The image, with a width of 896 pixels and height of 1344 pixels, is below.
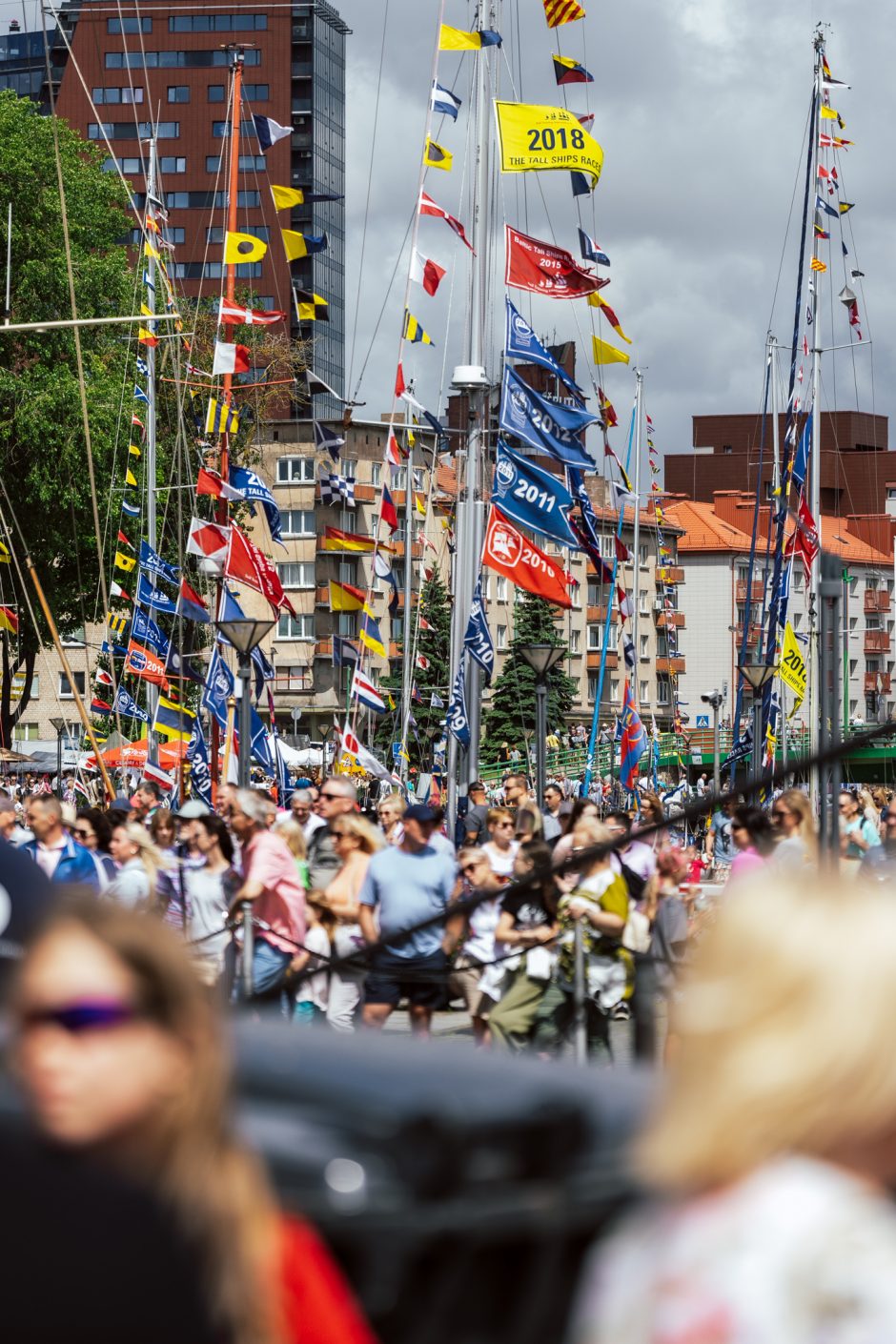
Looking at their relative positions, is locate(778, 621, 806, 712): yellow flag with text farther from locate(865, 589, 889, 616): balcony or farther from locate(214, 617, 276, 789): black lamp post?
locate(865, 589, 889, 616): balcony

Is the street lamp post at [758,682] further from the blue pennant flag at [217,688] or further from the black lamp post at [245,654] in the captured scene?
the black lamp post at [245,654]

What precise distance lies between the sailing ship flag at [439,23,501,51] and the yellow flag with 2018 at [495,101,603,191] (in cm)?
230

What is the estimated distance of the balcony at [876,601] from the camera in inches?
5153

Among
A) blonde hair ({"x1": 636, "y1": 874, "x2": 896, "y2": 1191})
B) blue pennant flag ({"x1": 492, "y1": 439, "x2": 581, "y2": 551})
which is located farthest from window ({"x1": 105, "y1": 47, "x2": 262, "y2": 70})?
blonde hair ({"x1": 636, "y1": 874, "x2": 896, "y2": 1191})

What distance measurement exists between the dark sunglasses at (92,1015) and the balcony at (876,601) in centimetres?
13148

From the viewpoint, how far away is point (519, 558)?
20906 millimetres

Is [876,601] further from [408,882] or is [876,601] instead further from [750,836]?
[750,836]

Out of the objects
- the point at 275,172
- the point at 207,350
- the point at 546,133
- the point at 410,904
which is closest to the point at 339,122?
Answer: the point at 275,172

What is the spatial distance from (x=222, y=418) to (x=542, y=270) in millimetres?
4730

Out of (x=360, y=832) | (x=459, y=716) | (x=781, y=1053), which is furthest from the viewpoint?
(x=459, y=716)

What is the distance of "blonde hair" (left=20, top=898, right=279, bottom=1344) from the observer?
201cm

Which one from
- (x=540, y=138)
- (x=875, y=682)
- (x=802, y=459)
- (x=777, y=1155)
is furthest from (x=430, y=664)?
(x=777, y=1155)

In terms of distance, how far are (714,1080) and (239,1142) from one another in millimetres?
621

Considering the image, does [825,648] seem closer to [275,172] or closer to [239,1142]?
[239,1142]
